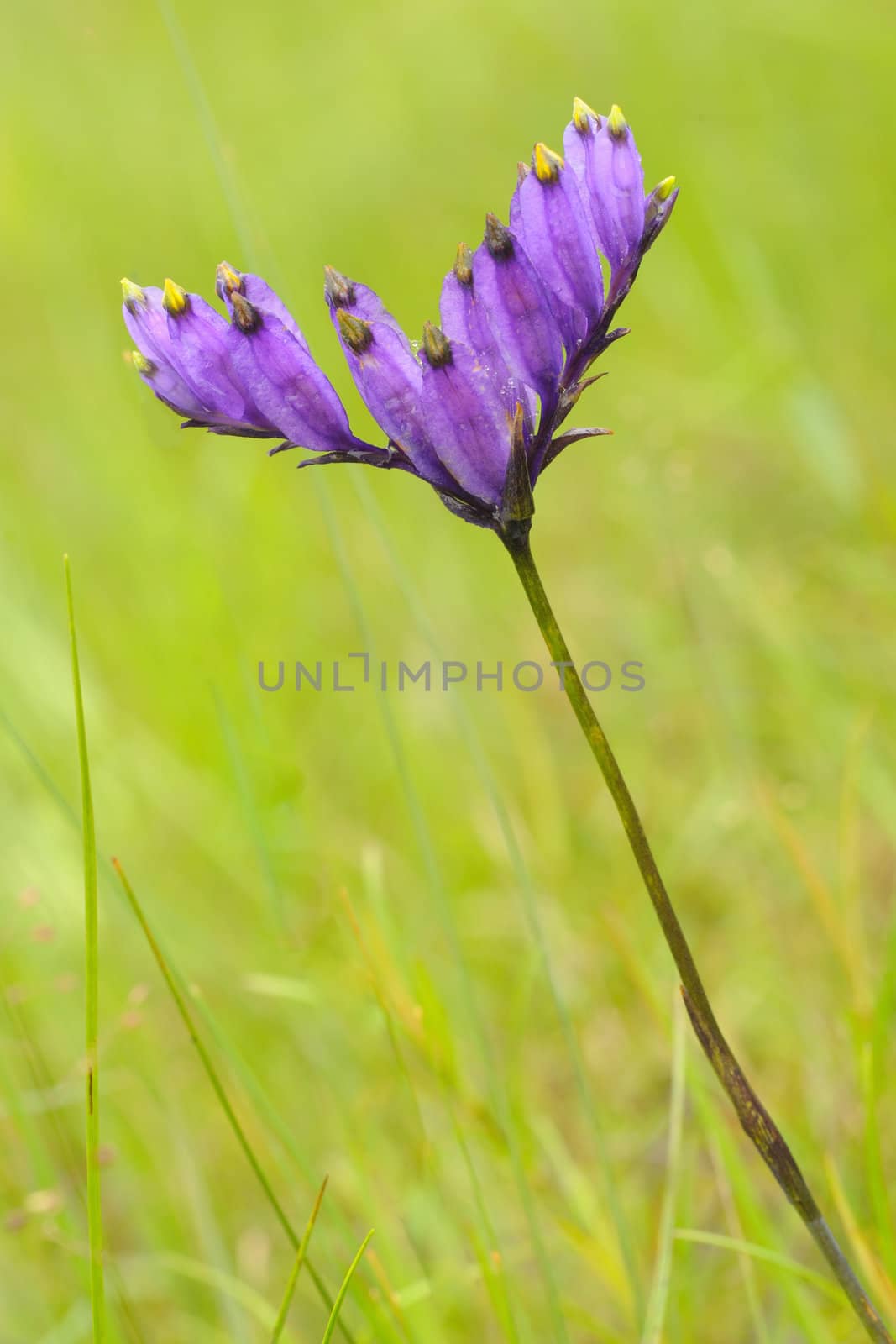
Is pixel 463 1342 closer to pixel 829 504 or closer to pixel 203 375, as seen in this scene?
pixel 203 375

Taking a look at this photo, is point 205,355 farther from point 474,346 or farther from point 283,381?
point 474,346

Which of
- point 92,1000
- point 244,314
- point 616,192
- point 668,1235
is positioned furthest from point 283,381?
point 668,1235

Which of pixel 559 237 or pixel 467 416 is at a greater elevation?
pixel 559 237

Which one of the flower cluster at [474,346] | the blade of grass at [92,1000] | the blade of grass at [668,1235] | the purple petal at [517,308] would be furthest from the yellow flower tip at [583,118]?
the blade of grass at [668,1235]

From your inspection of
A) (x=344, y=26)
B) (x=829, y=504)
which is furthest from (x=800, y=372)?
(x=344, y=26)

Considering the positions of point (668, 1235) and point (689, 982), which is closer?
point (689, 982)

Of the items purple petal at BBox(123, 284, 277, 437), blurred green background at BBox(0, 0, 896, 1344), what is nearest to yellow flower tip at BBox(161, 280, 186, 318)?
purple petal at BBox(123, 284, 277, 437)

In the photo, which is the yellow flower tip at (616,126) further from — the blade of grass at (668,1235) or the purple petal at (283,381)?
the blade of grass at (668,1235)

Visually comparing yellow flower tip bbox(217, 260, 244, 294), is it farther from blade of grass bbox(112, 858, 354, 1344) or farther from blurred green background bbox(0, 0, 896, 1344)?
blurred green background bbox(0, 0, 896, 1344)
